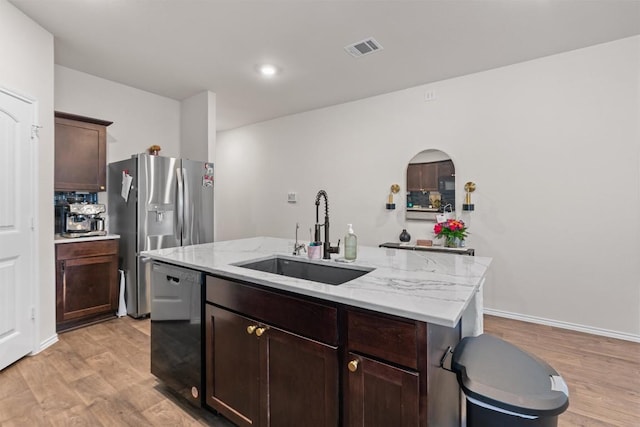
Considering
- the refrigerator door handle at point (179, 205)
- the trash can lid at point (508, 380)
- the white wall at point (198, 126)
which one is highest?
the white wall at point (198, 126)

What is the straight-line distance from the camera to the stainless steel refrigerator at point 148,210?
3.35 m

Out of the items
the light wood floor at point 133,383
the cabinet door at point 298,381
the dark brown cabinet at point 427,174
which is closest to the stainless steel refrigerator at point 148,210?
the light wood floor at point 133,383

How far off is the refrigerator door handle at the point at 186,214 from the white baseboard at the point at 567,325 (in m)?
3.53

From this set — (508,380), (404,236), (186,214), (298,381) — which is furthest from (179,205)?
(508,380)

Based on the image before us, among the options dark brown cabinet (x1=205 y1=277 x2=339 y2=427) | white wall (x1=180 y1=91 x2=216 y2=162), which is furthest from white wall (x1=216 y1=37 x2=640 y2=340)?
dark brown cabinet (x1=205 y1=277 x2=339 y2=427)

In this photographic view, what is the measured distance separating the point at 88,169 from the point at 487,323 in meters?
4.50

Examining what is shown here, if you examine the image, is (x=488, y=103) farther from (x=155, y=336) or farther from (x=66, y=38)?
(x=66, y=38)

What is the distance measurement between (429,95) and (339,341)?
3499 millimetres

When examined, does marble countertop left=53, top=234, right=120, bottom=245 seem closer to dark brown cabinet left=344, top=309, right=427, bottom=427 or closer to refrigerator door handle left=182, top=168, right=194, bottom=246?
refrigerator door handle left=182, top=168, right=194, bottom=246

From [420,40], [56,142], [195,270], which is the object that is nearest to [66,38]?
[56,142]

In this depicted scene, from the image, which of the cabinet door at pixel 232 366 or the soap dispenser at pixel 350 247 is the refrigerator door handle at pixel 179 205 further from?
the soap dispenser at pixel 350 247

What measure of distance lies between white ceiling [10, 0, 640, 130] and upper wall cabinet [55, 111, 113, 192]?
676 millimetres

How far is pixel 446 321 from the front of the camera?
927 millimetres

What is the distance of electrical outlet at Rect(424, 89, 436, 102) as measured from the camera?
150 inches
